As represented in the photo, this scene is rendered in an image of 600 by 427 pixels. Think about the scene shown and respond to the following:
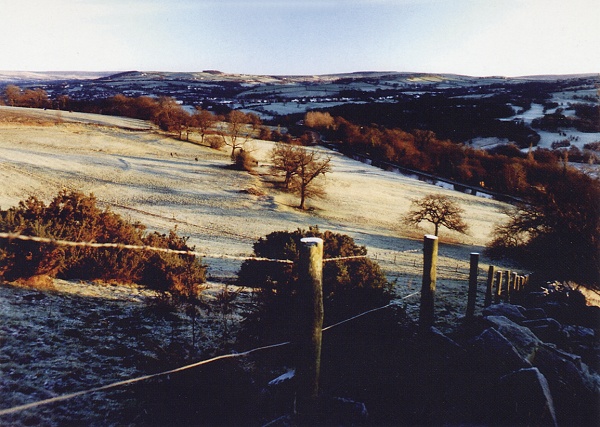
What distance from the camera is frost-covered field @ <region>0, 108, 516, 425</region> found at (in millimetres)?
5086

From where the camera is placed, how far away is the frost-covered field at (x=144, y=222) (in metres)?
5.09

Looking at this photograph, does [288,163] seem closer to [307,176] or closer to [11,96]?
[307,176]

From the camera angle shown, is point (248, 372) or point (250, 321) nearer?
point (248, 372)

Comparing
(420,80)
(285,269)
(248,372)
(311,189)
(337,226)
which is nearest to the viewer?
(248,372)

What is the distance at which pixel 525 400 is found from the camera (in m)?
4.35

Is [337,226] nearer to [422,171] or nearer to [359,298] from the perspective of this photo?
[359,298]

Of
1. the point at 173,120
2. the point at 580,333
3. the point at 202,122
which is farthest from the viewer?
the point at 173,120

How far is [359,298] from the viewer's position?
6.75 metres

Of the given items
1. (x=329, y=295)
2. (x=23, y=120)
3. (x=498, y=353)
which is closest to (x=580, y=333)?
(x=498, y=353)

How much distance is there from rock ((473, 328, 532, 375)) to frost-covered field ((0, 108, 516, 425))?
268cm

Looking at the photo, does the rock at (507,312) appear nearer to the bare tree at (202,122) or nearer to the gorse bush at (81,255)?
the gorse bush at (81,255)

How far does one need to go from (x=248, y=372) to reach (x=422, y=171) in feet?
206

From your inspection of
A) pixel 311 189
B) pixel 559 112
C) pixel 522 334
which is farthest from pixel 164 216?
pixel 559 112

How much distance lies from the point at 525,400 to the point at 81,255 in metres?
7.60
